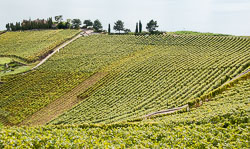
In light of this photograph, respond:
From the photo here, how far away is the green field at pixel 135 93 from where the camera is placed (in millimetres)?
22969

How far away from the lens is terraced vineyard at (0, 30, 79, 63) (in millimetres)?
93750

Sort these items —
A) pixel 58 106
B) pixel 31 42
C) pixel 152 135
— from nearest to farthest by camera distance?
pixel 152 135, pixel 58 106, pixel 31 42

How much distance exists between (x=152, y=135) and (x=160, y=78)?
3441 cm

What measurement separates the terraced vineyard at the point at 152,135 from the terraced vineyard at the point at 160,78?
14.9 meters

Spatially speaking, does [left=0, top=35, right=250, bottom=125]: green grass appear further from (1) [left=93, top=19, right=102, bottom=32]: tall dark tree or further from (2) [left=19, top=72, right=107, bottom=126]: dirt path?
(1) [left=93, top=19, right=102, bottom=32]: tall dark tree

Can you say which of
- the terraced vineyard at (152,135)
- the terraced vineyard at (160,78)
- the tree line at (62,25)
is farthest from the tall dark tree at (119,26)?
the terraced vineyard at (152,135)

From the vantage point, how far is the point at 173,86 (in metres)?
52.7

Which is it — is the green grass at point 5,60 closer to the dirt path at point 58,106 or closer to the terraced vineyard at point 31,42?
the terraced vineyard at point 31,42

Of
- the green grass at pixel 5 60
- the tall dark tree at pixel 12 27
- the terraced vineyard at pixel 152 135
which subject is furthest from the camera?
the tall dark tree at pixel 12 27

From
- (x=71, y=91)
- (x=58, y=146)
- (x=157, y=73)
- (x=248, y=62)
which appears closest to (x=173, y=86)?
(x=157, y=73)

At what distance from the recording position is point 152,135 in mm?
24266

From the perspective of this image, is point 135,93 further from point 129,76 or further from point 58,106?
point 58,106

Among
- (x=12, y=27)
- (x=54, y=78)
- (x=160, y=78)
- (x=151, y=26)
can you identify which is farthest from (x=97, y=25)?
(x=160, y=78)

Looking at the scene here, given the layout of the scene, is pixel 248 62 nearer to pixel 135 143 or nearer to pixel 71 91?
pixel 71 91
